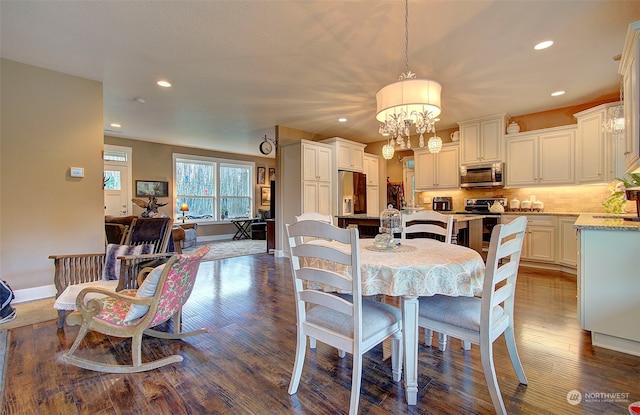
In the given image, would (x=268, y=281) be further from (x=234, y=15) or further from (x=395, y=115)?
(x=234, y=15)

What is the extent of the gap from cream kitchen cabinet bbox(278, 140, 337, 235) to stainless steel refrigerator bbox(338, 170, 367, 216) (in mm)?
215

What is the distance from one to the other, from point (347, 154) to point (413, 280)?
5000 mm

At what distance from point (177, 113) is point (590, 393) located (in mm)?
5980

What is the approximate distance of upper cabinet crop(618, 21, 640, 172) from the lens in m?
2.03

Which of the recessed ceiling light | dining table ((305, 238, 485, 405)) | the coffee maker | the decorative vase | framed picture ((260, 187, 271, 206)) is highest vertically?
the recessed ceiling light

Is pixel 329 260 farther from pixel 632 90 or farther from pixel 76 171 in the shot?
pixel 76 171

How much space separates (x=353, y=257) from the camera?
4.46 ft

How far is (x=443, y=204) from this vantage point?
19.5ft

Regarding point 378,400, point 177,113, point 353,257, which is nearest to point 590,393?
point 378,400

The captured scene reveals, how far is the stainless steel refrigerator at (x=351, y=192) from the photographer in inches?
240

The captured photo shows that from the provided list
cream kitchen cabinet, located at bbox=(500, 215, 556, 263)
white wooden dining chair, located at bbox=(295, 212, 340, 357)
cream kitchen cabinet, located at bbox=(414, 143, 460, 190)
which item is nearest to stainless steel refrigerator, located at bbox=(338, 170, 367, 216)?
cream kitchen cabinet, located at bbox=(414, 143, 460, 190)

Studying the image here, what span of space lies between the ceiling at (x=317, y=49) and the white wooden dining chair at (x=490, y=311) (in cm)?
194

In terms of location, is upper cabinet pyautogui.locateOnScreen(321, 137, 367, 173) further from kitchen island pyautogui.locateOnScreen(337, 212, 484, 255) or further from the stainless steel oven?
the stainless steel oven

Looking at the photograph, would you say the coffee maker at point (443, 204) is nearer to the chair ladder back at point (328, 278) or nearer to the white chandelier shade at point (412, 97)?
the white chandelier shade at point (412, 97)
